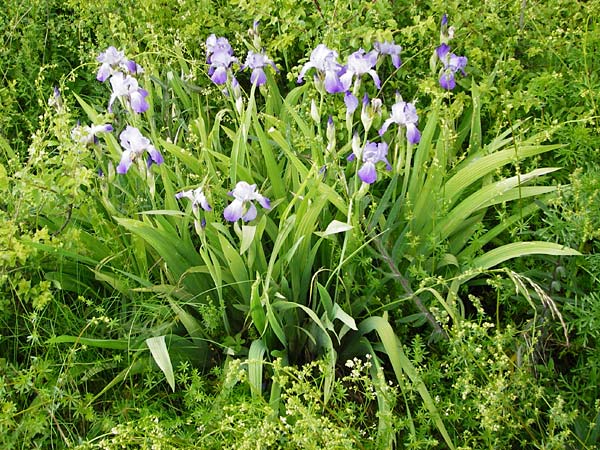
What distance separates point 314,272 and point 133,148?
72cm

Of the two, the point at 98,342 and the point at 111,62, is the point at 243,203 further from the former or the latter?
the point at 111,62

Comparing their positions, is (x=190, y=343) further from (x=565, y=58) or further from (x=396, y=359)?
(x=565, y=58)

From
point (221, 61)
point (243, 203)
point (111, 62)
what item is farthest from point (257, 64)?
point (243, 203)

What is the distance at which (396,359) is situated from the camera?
201 cm

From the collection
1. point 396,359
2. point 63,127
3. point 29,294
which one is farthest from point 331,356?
point 63,127

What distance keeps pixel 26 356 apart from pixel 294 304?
0.89m

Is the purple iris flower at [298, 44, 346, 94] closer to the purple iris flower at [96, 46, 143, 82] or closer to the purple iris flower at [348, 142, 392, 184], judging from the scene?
the purple iris flower at [348, 142, 392, 184]

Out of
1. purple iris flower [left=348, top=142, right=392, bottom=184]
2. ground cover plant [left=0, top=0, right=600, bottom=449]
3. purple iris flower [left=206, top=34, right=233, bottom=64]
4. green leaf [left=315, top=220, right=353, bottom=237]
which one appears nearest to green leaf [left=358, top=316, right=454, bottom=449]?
ground cover plant [left=0, top=0, right=600, bottom=449]

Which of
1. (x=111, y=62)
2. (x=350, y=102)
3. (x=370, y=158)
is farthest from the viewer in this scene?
(x=111, y=62)

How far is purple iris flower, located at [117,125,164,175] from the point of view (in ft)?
6.86

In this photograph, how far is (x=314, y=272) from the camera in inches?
93.7

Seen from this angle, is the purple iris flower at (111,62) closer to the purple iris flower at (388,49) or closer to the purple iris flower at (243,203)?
the purple iris flower at (243,203)

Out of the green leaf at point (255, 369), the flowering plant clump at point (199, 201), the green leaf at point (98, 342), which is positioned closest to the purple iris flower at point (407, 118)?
the flowering plant clump at point (199, 201)

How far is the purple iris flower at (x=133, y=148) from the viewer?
6.86 feet
